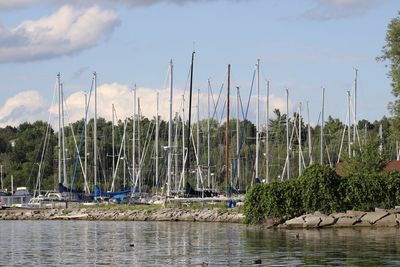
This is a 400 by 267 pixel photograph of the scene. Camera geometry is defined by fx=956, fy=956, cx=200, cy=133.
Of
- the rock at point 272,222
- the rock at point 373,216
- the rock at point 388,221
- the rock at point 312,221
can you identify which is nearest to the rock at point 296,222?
the rock at point 312,221

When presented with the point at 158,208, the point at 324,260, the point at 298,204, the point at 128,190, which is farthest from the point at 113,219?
the point at 324,260

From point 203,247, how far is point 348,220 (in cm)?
1608

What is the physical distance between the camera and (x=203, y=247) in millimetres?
49406

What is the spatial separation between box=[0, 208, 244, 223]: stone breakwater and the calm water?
9.18 metres

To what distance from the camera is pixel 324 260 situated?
133 feet

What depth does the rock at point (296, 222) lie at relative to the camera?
62.7 m

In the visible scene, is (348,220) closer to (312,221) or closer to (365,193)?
(312,221)

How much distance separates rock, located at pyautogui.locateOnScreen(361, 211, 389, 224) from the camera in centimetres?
6175

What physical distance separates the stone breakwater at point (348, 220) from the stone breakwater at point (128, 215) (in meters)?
11.1

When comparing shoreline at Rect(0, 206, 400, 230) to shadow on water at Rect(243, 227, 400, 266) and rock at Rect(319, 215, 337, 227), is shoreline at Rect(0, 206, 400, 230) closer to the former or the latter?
rock at Rect(319, 215, 337, 227)

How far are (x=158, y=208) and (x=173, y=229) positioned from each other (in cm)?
1972

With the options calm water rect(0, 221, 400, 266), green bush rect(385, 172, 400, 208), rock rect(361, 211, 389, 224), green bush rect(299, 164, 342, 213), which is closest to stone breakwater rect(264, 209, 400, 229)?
rock rect(361, 211, 389, 224)

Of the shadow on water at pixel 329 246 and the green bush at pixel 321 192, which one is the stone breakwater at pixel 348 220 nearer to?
the green bush at pixel 321 192

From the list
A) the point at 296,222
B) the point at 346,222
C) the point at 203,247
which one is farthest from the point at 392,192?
the point at 203,247
